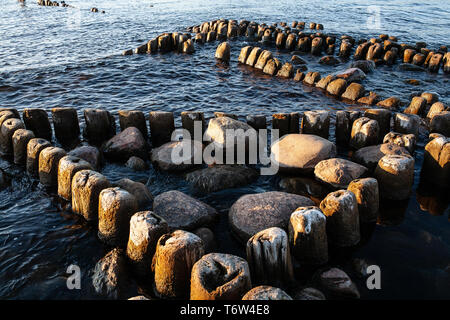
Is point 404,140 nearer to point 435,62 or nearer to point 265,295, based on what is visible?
point 265,295

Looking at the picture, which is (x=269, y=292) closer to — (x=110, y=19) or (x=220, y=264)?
(x=220, y=264)

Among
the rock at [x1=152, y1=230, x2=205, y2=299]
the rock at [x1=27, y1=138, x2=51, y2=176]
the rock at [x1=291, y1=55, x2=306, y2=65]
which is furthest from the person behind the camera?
the rock at [x1=291, y1=55, x2=306, y2=65]

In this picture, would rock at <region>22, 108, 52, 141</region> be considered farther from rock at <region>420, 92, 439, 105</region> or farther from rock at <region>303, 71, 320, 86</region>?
rock at <region>420, 92, 439, 105</region>

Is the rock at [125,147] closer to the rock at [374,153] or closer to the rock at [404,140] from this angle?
the rock at [374,153]

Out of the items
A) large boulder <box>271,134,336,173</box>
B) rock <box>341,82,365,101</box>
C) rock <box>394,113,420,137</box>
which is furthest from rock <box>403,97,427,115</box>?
large boulder <box>271,134,336,173</box>

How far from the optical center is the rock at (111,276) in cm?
528

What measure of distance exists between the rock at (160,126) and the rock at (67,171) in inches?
113

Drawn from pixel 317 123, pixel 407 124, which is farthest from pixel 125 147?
pixel 407 124

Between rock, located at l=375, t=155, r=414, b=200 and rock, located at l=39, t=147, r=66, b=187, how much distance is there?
7.04 meters

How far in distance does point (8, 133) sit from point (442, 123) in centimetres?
1188

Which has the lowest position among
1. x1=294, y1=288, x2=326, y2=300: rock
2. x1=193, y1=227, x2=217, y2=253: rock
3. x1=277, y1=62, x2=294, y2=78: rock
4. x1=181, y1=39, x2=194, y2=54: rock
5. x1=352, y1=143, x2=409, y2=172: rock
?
x1=294, y1=288, x2=326, y2=300: rock

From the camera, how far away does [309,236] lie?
18.3ft

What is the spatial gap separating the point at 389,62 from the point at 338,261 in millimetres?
15456

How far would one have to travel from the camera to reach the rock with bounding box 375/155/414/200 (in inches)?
282
